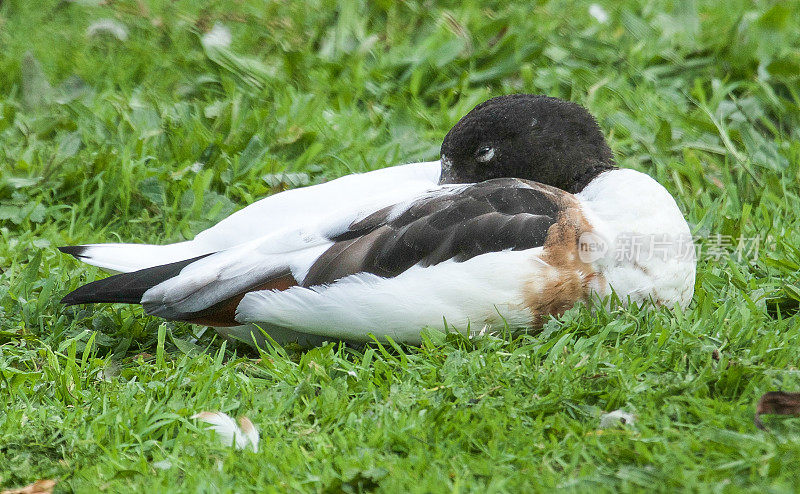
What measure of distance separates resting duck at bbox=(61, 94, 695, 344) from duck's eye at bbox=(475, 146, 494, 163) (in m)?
0.16

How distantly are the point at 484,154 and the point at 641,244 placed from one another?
71 cm

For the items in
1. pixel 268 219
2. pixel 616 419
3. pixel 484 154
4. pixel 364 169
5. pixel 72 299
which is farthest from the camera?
pixel 364 169

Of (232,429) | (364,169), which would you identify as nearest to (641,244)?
(232,429)

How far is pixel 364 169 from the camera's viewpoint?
4.65 m

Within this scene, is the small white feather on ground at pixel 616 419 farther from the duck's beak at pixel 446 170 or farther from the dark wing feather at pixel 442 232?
the duck's beak at pixel 446 170

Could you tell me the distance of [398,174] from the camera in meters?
3.70

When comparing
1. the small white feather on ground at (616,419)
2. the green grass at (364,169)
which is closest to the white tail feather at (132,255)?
the green grass at (364,169)

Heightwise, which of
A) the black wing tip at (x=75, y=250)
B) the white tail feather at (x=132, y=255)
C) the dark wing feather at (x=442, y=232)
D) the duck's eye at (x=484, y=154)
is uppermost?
the duck's eye at (x=484, y=154)

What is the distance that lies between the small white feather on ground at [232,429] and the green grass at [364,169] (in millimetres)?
42

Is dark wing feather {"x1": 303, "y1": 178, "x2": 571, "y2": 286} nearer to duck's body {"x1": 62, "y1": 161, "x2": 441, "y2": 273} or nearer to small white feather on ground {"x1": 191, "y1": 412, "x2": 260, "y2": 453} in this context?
duck's body {"x1": 62, "y1": 161, "x2": 441, "y2": 273}

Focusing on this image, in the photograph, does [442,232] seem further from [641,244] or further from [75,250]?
[75,250]

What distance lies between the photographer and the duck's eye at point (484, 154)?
3.63 meters

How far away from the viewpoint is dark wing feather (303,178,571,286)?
313 cm

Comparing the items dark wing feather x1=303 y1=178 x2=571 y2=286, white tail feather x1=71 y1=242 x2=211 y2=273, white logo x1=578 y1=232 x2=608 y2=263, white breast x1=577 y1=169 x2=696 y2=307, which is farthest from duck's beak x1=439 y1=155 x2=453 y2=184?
white tail feather x1=71 y1=242 x2=211 y2=273
